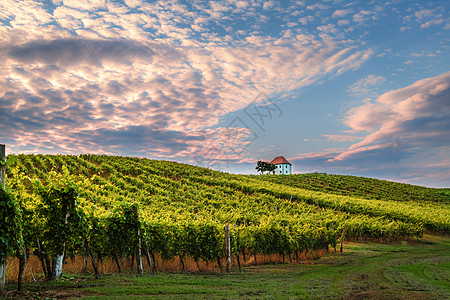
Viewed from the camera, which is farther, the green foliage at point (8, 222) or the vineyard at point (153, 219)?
the vineyard at point (153, 219)

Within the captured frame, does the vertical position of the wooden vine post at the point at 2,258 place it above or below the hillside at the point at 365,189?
below

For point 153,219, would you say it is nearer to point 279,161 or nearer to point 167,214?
point 167,214

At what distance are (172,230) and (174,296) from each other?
601cm

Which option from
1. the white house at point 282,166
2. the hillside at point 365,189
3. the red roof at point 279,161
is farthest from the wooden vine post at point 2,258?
the red roof at point 279,161

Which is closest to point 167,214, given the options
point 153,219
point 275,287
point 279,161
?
point 153,219

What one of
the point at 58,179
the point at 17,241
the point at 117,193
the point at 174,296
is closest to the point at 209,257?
the point at 174,296

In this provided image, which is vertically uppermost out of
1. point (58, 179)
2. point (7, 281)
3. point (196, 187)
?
point (196, 187)

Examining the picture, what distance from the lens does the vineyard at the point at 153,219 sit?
880cm

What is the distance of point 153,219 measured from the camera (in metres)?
15.3

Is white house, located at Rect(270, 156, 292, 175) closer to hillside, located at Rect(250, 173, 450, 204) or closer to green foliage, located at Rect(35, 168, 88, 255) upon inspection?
hillside, located at Rect(250, 173, 450, 204)

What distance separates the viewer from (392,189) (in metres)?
70.5

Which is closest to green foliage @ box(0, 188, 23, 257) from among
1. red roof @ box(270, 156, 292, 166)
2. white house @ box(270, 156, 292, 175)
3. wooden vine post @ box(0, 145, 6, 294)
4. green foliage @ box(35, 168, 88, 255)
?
wooden vine post @ box(0, 145, 6, 294)

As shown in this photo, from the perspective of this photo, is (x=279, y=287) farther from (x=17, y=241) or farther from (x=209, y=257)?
(x=17, y=241)

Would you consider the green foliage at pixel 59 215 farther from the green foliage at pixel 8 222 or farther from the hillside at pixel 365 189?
the hillside at pixel 365 189
